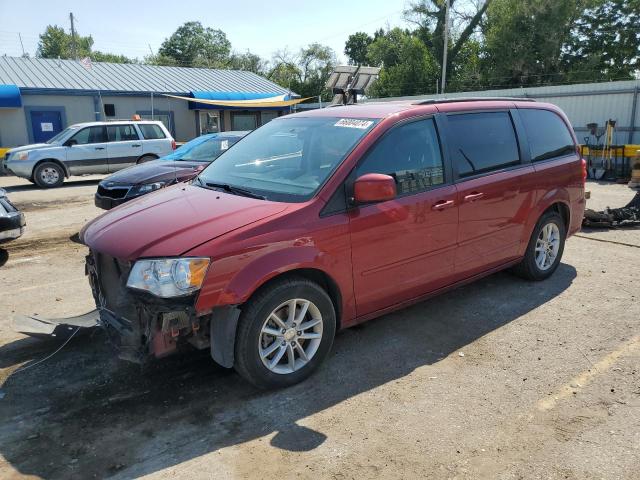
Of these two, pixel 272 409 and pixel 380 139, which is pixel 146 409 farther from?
pixel 380 139

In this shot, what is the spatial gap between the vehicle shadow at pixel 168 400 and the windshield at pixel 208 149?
5553mm

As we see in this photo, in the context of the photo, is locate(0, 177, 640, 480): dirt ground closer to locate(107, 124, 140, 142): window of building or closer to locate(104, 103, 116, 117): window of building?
locate(107, 124, 140, 142): window of building

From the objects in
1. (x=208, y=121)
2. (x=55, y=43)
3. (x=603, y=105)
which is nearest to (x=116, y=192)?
(x=603, y=105)

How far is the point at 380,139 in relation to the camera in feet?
12.9

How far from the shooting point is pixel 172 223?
3.46m

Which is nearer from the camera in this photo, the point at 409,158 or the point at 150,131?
the point at 409,158

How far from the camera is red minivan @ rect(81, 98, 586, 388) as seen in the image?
3.23m

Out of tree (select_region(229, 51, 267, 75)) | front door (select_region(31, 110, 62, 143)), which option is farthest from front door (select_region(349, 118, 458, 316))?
tree (select_region(229, 51, 267, 75))

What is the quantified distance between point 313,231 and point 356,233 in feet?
1.22

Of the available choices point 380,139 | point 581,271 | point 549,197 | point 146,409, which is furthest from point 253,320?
point 581,271

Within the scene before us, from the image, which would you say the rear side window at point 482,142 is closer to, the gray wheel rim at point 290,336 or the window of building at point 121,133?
the gray wheel rim at point 290,336

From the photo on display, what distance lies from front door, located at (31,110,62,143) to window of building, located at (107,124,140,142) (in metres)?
9.80

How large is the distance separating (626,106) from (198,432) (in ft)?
58.5

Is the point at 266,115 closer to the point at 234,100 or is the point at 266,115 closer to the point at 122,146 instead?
the point at 234,100
